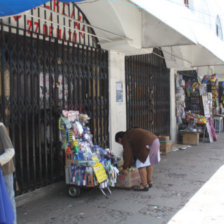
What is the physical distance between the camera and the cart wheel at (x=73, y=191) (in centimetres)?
549

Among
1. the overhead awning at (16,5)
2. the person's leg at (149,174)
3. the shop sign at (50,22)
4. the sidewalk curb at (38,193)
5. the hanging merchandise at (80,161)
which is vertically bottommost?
the sidewalk curb at (38,193)

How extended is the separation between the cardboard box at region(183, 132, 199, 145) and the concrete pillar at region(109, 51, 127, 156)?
179 inches

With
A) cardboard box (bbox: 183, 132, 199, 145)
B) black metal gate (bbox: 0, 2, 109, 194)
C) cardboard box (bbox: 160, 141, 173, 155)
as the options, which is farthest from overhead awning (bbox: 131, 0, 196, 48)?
cardboard box (bbox: 183, 132, 199, 145)

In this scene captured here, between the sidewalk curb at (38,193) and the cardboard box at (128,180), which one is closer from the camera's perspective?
the sidewalk curb at (38,193)

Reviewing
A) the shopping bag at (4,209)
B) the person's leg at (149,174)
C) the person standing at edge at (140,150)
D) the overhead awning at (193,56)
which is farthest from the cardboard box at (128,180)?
the overhead awning at (193,56)

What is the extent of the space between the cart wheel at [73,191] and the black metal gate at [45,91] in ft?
1.67

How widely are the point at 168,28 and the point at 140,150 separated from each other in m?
2.98

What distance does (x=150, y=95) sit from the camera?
1015 cm

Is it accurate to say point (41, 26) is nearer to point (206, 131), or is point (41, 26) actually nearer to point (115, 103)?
point (115, 103)

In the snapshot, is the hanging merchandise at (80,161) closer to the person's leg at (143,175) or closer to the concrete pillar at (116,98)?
the person's leg at (143,175)

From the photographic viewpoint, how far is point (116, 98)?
7734mm

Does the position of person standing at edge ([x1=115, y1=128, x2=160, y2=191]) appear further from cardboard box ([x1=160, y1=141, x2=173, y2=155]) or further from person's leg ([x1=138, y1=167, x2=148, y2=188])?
cardboard box ([x1=160, y1=141, x2=173, y2=155])

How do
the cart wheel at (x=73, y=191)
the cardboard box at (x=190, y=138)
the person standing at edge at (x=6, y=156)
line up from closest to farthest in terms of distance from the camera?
the person standing at edge at (x=6, y=156), the cart wheel at (x=73, y=191), the cardboard box at (x=190, y=138)

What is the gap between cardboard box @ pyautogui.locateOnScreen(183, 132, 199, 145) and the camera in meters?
11.8
